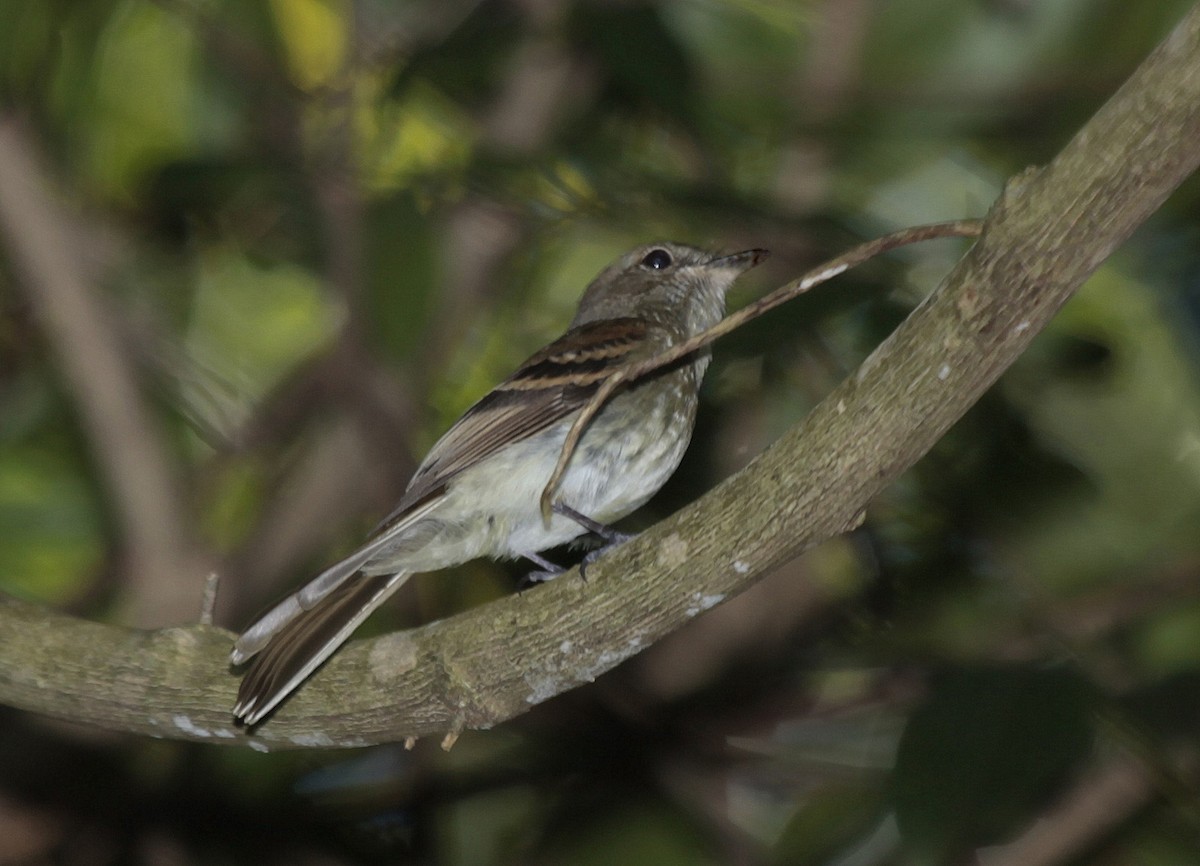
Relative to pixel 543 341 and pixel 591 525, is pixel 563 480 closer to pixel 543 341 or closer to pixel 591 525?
pixel 591 525

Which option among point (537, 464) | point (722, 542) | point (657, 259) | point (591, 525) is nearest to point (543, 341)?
point (657, 259)

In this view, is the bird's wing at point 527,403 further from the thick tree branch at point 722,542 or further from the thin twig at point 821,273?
the thin twig at point 821,273

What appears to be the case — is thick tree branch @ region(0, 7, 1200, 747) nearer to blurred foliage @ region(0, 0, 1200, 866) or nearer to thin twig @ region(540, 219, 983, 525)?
thin twig @ region(540, 219, 983, 525)

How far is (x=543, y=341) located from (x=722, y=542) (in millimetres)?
2716

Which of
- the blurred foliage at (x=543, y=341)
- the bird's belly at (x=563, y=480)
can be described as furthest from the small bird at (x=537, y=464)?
the blurred foliage at (x=543, y=341)

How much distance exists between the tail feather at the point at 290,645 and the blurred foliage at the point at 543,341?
1328 millimetres

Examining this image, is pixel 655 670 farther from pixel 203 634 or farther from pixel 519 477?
pixel 203 634

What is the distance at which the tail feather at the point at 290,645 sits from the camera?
9.93 ft

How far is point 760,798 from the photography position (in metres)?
5.68

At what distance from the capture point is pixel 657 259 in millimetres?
4625

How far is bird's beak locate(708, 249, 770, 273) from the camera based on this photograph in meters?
4.15

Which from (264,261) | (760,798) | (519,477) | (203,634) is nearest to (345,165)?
(264,261)

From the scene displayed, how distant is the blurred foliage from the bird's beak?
9 centimetres

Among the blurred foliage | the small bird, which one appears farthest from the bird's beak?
the small bird
